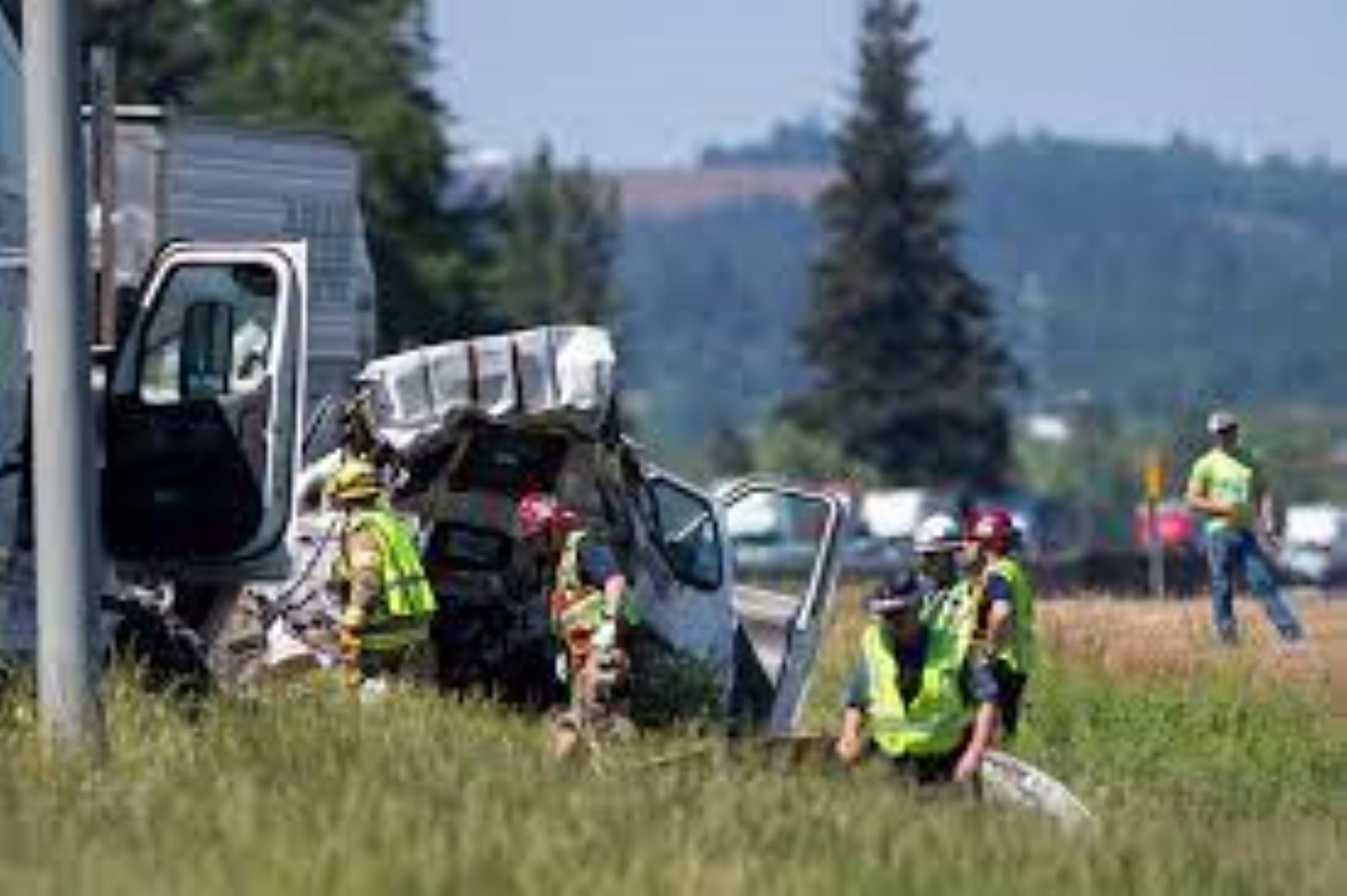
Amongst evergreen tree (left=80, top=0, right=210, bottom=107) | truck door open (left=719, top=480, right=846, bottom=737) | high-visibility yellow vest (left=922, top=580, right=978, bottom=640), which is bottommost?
truck door open (left=719, top=480, right=846, bottom=737)

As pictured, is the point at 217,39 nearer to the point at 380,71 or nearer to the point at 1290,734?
the point at 380,71

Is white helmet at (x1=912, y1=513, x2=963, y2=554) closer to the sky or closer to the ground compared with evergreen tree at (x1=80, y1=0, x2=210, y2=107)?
closer to the ground

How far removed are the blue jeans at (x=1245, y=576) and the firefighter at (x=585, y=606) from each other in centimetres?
871

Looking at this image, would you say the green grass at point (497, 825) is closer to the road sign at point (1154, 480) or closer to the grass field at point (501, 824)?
the grass field at point (501, 824)

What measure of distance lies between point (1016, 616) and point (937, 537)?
1.42 metres

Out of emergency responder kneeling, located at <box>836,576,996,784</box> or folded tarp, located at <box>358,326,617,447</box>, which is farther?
folded tarp, located at <box>358,326,617,447</box>

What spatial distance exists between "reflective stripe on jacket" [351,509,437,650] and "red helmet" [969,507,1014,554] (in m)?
2.65

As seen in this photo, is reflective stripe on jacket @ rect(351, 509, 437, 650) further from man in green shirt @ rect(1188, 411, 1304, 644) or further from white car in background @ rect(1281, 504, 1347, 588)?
white car in background @ rect(1281, 504, 1347, 588)

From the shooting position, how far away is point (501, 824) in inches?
464

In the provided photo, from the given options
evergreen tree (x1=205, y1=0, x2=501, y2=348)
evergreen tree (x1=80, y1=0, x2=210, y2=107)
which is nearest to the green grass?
evergreen tree (x1=80, y1=0, x2=210, y2=107)

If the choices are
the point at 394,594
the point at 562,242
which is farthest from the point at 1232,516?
the point at 562,242

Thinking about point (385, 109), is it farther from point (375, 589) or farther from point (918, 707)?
point (918, 707)

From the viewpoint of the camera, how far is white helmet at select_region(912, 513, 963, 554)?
18.1 m

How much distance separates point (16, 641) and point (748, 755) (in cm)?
536
